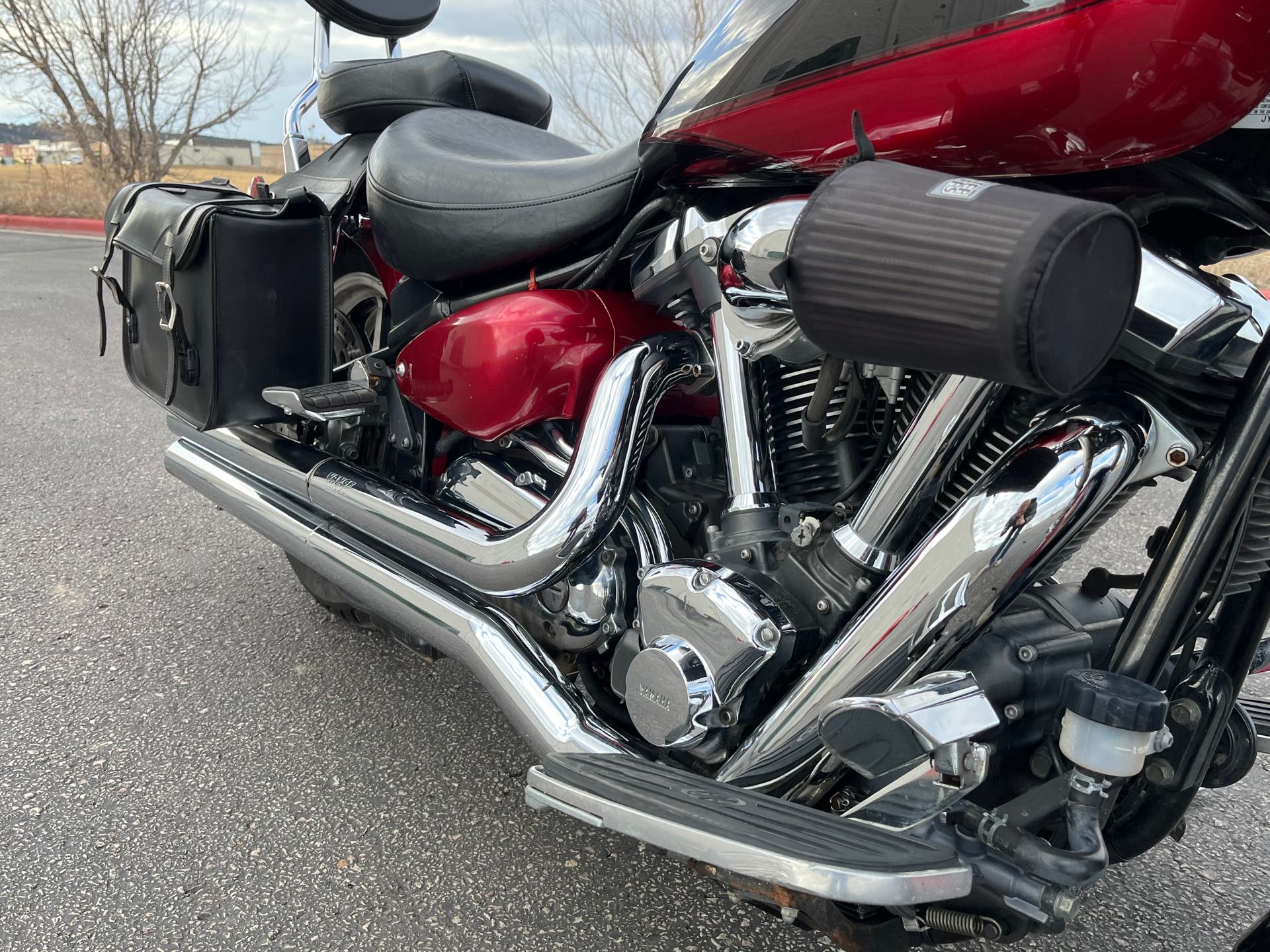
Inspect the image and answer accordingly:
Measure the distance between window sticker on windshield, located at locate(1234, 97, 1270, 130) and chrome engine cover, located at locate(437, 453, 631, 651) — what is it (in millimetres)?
1033

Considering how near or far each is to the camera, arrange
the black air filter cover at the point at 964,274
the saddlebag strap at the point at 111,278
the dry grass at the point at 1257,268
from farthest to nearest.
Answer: the dry grass at the point at 1257,268, the saddlebag strap at the point at 111,278, the black air filter cover at the point at 964,274

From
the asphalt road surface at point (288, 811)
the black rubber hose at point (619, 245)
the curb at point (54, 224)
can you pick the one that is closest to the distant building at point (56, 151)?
the curb at point (54, 224)

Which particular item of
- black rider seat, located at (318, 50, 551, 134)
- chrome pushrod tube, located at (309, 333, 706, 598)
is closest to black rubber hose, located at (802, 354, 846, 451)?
chrome pushrod tube, located at (309, 333, 706, 598)

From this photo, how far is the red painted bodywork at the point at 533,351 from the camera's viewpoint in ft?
5.67

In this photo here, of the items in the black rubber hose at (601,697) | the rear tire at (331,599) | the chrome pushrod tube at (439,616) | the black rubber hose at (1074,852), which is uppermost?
the black rubber hose at (1074,852)

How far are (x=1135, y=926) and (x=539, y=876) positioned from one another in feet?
3.16

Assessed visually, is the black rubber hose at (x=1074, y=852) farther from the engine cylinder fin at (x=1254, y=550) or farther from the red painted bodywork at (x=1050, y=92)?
the red painted bodywork at (x=1050, y=92)

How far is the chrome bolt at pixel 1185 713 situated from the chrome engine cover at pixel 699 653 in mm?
448

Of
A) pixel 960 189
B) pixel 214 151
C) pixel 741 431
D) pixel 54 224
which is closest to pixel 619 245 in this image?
pixel 741 431

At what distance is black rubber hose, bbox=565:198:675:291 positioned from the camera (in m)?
1.60

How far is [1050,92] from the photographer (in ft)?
3.49

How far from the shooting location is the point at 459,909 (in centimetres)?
170

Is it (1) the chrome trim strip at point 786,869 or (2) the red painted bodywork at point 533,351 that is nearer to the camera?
(1) the chrome trim strip at point 786,869

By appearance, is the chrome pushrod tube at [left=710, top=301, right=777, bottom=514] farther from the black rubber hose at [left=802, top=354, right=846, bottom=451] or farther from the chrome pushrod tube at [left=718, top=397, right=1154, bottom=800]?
the chrome pushrod tube at [left=718, top=397, right=1154, bottom=800]
